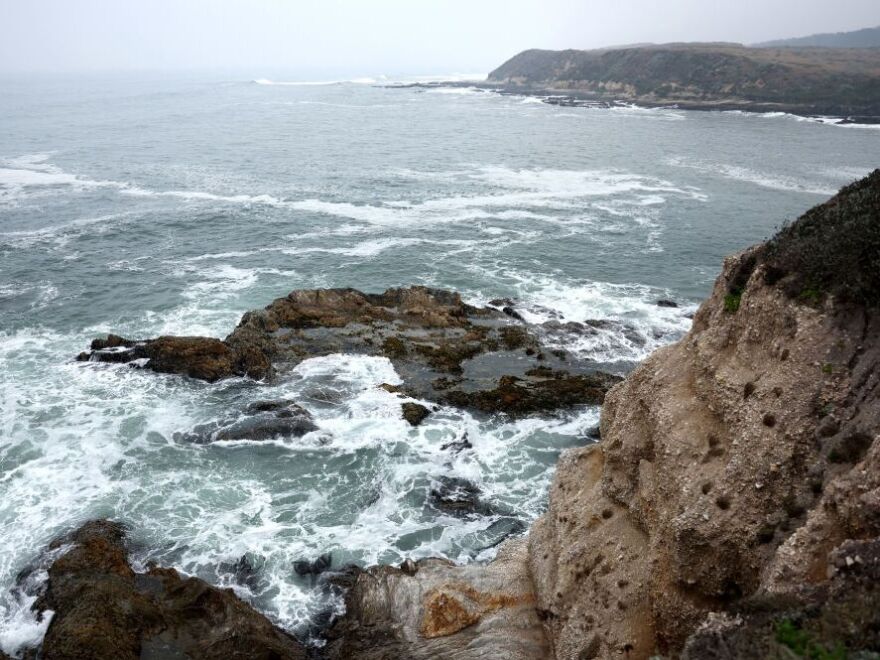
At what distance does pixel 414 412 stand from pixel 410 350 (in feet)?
19.8

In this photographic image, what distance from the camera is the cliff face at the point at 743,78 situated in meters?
129

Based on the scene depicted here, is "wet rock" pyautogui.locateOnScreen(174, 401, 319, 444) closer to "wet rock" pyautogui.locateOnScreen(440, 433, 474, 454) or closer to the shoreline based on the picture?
"wet rock" pyautogui.locateOnScreen(440, 433, 474, 454)

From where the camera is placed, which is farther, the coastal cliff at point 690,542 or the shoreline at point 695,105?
the shoreline at point 695,105

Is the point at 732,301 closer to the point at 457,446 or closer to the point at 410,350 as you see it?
the point at 457,446

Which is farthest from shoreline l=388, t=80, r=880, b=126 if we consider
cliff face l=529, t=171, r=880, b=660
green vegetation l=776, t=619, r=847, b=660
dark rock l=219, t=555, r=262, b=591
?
green vegetation l=776, t=619, r=847, b=660

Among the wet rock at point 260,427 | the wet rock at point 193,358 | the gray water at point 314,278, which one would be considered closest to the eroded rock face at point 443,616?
the gray water at point 314,278

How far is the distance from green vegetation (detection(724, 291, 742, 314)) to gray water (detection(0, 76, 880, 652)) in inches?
444

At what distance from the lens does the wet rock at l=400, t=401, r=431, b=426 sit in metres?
27.9

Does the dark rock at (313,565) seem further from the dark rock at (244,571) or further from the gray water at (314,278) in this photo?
the dark rock at (244,571)

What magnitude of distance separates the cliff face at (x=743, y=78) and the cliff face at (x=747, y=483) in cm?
13669

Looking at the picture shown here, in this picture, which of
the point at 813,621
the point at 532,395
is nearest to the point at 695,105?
the point at 532,395

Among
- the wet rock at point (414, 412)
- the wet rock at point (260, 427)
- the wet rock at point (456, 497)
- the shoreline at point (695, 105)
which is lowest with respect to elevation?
the wet rock at point (456, 497)

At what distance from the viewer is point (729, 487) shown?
11898 mm

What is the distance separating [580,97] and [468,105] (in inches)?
1392
